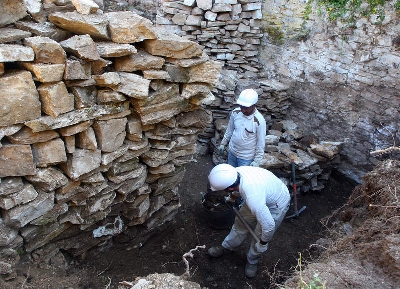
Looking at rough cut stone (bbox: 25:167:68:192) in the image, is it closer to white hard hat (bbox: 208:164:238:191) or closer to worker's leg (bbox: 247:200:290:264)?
A: white hard hat (bbox: 208:164:238:191)

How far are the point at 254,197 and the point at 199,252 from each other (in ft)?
5.46

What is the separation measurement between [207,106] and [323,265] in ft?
14.8

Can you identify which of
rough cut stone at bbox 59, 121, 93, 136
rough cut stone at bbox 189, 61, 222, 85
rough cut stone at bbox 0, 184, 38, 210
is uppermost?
rough cut stone at bbox 189, 61, 222, 85

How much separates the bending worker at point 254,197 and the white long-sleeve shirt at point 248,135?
2.35 feet

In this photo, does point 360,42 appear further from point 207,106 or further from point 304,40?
point 207,106

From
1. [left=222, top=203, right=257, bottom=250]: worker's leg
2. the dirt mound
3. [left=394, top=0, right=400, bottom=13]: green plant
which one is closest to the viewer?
the dirt mound

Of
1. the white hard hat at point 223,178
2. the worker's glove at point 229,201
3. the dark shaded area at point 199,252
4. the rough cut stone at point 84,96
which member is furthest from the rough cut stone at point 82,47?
the dark shaded area at point 199,252

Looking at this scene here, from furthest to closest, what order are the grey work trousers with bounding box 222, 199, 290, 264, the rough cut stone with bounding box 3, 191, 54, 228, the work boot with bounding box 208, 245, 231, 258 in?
1. the work boot with bounding box 208, 245, 231, 258
2. the grey work trousers with bounding box 222, 199, 290, 264
3. the rough cut stone with bounding box 3, 191, 54, 228

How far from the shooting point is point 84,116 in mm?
3432

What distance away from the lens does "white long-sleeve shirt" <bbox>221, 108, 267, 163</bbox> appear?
15.0 feet

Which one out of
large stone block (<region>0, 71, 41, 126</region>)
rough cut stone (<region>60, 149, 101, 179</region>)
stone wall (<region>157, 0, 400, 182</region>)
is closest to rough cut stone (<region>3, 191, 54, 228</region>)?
rough cut stone (<region>60, 149, 101, 179</region>)

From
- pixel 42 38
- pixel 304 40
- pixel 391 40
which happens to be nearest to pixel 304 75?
pixel 304 40

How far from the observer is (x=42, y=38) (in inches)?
120

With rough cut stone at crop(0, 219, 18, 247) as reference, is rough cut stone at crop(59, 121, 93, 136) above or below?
above
